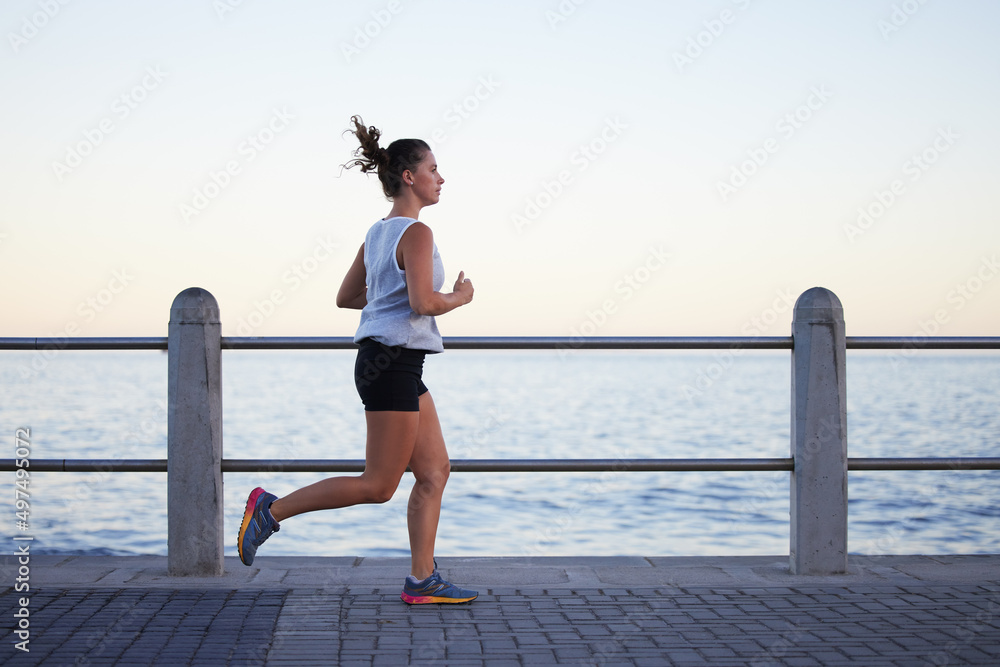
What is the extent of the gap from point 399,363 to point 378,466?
41cm

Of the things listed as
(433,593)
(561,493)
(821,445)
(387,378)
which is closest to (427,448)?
(387,378)

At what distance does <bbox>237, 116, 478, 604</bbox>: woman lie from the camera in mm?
3602

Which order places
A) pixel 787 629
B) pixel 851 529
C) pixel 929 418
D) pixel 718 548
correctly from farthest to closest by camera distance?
pixel 929 418, pixel 851 529, pixel 718 548, pixel 787 629

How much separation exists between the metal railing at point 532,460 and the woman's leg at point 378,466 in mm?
429

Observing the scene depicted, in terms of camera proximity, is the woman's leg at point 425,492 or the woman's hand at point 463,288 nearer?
the woman's hand at point 463,288

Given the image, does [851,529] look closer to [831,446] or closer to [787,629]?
[831,446]

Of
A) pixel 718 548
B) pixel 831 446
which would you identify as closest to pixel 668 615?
pixel 831 446

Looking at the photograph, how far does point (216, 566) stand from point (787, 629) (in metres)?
2.48

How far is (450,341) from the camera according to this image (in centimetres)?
417

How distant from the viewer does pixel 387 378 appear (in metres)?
3.61

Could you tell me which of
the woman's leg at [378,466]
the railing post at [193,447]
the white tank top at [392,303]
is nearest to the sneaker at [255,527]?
the woman's leg at [378,466]

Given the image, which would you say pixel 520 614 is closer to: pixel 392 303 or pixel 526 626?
→ pixel 526 626

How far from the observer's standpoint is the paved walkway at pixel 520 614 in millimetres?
3117

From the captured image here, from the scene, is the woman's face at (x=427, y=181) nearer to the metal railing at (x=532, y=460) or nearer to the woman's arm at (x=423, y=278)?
the woman's arm at (x=423, y=278)
